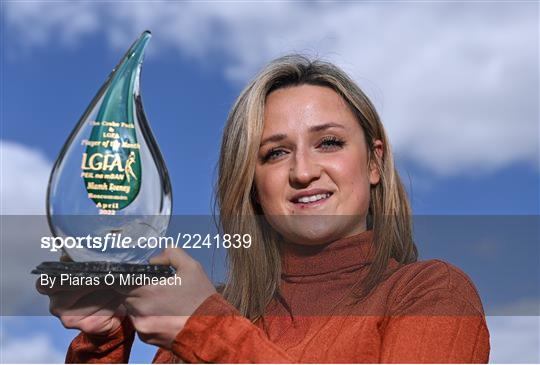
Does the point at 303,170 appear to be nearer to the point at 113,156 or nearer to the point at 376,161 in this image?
the point at 376,161

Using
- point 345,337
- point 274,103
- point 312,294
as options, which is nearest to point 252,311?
point 312,294

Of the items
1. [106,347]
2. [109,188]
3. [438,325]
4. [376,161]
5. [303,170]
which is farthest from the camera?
[376,161]

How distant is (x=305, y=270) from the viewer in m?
2.92

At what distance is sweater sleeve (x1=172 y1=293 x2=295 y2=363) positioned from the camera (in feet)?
6.73

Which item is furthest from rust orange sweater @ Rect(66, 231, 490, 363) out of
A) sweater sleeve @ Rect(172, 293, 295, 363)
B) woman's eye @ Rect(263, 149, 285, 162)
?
woman's eye @ Rect(263, 149, 285, 162)

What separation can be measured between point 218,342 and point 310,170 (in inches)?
35.1

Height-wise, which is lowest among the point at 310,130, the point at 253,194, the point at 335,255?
the point at 335,255

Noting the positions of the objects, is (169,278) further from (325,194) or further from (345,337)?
(325,194)

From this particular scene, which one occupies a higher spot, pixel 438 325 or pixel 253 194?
pixel 253 194

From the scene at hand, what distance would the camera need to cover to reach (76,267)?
212 centimetres

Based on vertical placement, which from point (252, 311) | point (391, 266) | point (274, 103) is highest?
point (274, 103)

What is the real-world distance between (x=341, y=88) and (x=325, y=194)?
0.47 metres

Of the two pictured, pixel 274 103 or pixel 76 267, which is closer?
pixel 76 267

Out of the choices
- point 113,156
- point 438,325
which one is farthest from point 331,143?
point 113,156
